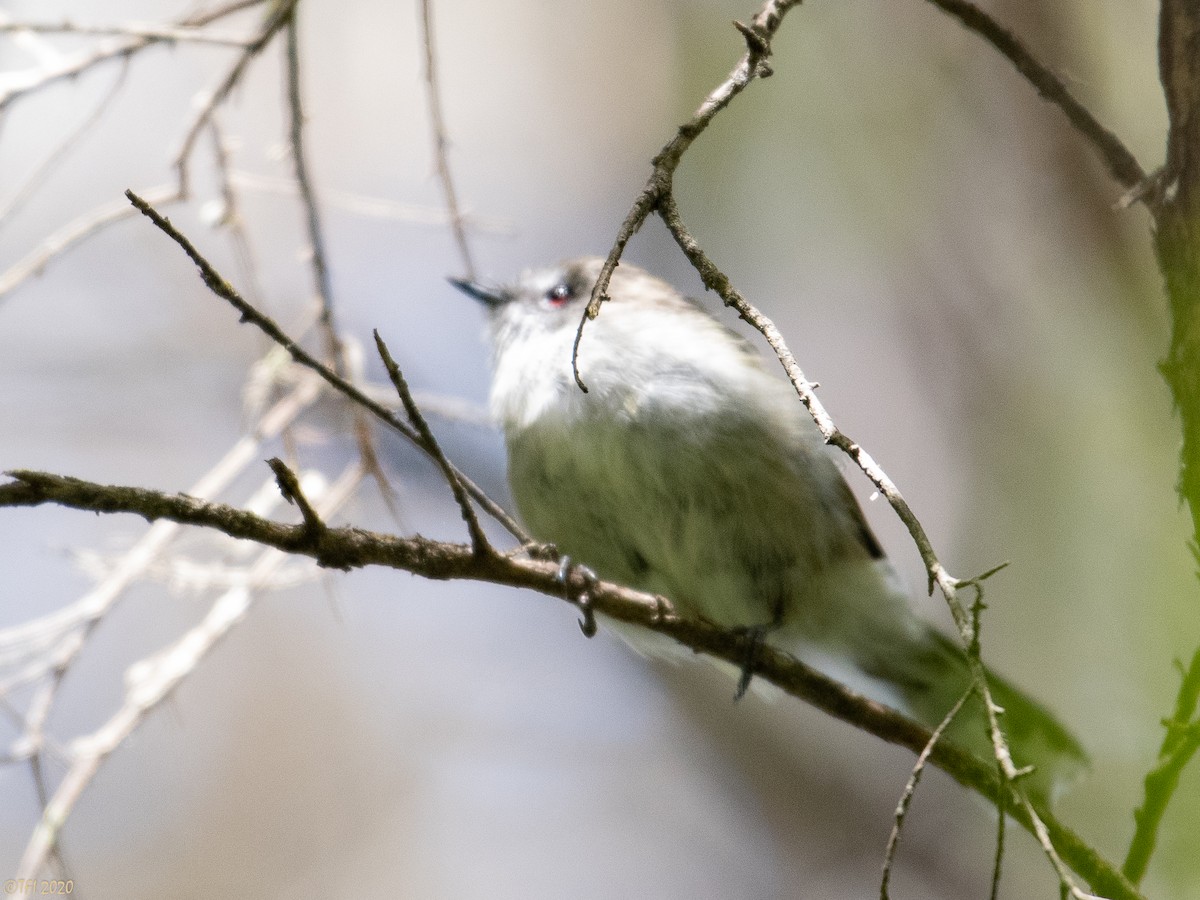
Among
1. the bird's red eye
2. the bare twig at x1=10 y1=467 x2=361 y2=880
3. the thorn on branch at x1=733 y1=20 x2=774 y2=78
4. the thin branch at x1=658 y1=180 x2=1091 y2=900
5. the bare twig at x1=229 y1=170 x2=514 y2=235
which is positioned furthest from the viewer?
the bird's red eye

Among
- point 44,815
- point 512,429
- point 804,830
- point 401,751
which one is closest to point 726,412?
point 512,429

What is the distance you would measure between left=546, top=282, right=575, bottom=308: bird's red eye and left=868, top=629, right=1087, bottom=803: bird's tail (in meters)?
1.41

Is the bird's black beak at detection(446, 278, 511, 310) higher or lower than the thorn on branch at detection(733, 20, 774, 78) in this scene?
lower

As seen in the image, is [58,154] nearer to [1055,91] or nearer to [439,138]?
[439,138]

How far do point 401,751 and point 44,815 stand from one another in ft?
9.81

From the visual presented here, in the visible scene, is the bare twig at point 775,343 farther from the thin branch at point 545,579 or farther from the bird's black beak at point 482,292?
the bird's black beak at point 482,292

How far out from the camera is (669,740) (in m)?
5.08

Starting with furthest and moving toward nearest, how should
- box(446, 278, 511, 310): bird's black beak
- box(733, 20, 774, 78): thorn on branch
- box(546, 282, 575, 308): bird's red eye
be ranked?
1. box(446, 278, 511, 310): bird's black beak
2. box(546, 282, 575, 308): bird's red eye
3. box(733, 20, 774, 78): thorn on branch

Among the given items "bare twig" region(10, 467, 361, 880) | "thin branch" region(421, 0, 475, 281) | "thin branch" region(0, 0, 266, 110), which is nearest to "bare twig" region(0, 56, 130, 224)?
"thin branch" region(0, 0, 266, 110)

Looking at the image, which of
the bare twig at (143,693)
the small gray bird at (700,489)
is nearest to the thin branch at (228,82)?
the bare twig at (143,693)

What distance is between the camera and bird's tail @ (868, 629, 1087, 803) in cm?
278

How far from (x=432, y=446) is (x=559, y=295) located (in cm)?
187

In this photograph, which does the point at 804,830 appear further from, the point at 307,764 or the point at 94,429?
the point at 94,429

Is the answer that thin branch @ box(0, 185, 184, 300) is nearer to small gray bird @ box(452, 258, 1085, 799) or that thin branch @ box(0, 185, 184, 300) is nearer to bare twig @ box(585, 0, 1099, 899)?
small gray bird @ box(452, 258, 1085, 799)
